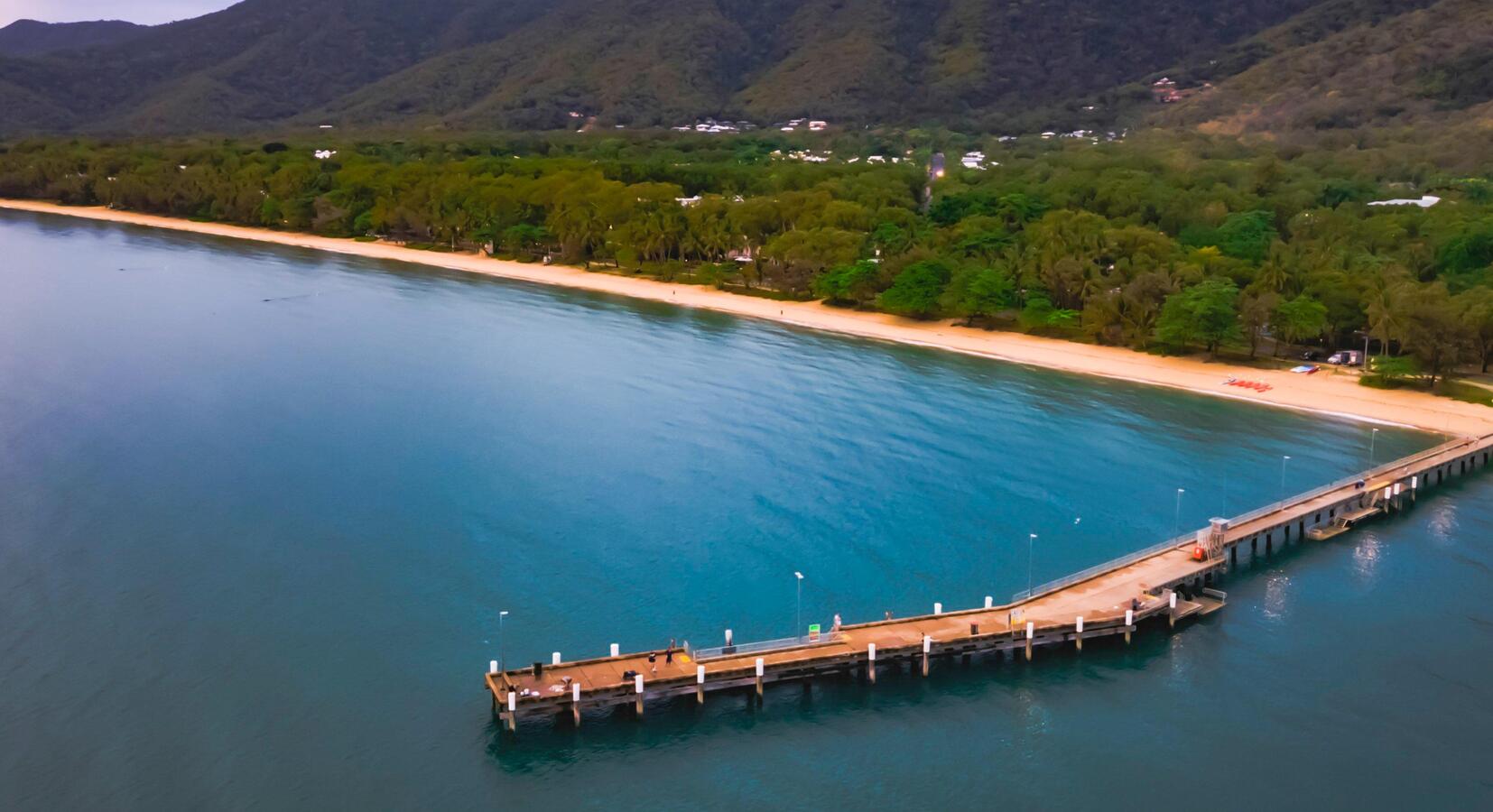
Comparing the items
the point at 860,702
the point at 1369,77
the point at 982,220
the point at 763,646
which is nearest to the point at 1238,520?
the point at 860,702

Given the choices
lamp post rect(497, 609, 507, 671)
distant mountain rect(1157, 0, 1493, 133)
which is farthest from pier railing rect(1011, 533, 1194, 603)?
distant mountain rect(1157, 0, 1493, 133)

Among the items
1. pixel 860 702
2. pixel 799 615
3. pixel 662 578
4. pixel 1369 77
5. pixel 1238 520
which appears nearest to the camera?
pixel 860 702

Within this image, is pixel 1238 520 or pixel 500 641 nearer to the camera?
pixel 500 641

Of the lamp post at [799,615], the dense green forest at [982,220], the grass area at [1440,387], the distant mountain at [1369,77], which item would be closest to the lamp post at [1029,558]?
the lamp post at [799,615]

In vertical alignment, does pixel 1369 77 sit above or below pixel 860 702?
above

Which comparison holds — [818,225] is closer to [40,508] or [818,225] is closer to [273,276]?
[273,276]

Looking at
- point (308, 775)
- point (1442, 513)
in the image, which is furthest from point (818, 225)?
point (308, 775)

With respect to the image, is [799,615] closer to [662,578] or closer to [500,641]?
[662,578]
